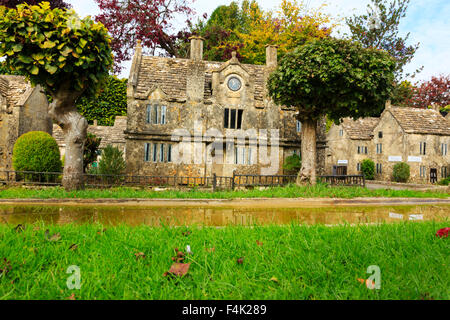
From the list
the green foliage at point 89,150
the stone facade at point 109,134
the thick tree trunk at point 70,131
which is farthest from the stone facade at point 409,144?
the thick tree trunk at point 70,131

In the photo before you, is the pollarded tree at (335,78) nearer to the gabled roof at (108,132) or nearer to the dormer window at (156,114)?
the dormer window at (156,114)

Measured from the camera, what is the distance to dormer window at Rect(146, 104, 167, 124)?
62.0 ft

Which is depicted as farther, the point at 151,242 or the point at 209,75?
the point at 209,75

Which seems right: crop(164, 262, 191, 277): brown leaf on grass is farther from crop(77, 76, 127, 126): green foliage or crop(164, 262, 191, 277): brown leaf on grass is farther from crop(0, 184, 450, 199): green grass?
crop(77, 76, 127, 126): green foliage

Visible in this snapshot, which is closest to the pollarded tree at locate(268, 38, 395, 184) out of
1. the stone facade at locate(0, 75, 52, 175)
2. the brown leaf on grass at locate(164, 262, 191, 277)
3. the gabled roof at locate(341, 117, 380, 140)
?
the brown leaf on grass at locate(164, 262, 191, 277)

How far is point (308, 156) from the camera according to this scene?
586 inches

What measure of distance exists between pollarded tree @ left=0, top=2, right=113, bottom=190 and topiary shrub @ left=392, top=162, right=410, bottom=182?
3138 centimetres

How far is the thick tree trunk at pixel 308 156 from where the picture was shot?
14633mm

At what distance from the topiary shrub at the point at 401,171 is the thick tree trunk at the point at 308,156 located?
21.2m

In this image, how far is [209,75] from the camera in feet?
70.2

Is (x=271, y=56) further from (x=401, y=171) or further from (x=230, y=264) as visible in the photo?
(x=230, y=264)

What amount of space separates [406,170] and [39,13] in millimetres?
34543
